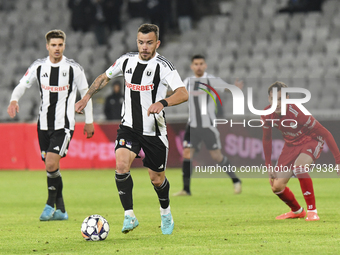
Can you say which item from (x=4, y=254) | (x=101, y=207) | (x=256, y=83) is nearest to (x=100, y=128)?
(x=256, y=83)

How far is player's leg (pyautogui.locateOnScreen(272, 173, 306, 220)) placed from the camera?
255 inches

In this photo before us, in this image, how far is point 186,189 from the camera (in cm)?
938

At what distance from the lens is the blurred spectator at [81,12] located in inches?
734

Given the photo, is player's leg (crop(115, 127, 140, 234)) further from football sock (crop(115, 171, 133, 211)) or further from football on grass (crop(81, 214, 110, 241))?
football on grass (crop(81, 214, 110, 241))

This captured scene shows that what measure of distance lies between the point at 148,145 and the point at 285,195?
6.50 ft

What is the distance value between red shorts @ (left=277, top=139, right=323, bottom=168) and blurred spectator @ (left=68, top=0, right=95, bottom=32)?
1321 centimetres

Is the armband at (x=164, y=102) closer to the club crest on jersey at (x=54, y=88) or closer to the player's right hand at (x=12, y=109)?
the club crest on jersey at (x=54, y=88)

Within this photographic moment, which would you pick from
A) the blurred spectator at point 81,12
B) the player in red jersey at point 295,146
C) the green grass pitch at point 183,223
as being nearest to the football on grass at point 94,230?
the green grass pitch at point 183,223

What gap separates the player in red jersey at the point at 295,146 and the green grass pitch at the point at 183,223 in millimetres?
346

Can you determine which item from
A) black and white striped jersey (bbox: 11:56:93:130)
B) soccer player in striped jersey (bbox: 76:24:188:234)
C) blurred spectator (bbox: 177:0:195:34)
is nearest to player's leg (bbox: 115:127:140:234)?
soccer player in striped jersey (bbox: 76:24:188:234)

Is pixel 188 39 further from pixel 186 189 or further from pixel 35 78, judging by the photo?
pixel 35 78

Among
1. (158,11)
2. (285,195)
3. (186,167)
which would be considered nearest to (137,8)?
(158,11)

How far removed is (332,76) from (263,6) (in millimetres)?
4155

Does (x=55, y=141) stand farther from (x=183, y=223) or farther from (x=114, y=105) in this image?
(x=114, y=105)
